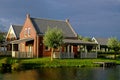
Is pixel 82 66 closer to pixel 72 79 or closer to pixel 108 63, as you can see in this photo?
pixel 108 63

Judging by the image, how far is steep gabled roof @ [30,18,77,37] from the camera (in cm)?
7493

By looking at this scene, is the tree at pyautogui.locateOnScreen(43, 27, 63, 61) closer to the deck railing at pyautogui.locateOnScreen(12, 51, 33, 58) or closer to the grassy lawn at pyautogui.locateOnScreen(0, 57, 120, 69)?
the grassy lawn at pyautogui.locateOnScreen(0, 57, 120, 69)

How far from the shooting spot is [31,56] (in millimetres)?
71875

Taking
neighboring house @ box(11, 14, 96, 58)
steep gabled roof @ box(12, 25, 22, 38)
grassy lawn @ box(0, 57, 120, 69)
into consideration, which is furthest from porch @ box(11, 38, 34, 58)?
steep gabled roof @ box(12, 25, 22, 38)

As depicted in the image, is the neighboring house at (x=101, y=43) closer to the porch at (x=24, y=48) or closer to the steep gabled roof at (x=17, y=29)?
the steep gabled roof at (x=17, y=29)

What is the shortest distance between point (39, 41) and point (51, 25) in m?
7.02

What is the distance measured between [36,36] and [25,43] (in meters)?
4.31

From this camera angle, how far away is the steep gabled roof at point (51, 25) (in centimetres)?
7493

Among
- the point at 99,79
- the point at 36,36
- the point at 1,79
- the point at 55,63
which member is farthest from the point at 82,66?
the point at 1,79

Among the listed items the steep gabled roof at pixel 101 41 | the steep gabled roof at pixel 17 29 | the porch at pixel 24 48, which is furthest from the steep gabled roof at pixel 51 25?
the steep gabled roof at pixel 101 41

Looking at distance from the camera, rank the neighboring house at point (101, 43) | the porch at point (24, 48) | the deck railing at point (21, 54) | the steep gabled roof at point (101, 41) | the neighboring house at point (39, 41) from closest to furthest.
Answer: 1. the deck railing at point (21, 54)
2. the porch at point (24, 48)
3. the neighboring house at point (39, 41)
4. the neighboring house at point (101, 43)
5. the steep gabled roof at point (101, 41)

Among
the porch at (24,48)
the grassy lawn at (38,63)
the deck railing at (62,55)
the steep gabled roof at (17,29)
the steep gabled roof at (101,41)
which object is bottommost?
the grassy lawn at (38,63)

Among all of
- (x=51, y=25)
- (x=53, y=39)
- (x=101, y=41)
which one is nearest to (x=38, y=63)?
(x=53, y=39)

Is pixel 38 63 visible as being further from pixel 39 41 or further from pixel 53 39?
pixel 39 41
